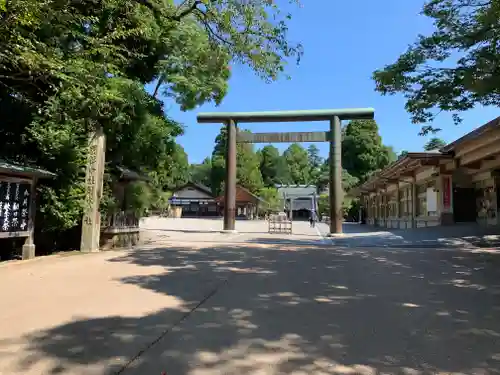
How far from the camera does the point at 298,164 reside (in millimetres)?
85125

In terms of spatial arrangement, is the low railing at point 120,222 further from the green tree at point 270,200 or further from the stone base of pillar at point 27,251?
the green tree at point 270,200

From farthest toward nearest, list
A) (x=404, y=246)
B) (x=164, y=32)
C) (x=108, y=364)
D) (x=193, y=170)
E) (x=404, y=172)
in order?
(x=193, y=170), (x=404, y=172), (x=404, y=246), (x=164, y=32), (x=108, y=364)

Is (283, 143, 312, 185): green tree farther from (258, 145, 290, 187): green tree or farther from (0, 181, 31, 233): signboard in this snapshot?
(0, 181, 31, 233): signboard

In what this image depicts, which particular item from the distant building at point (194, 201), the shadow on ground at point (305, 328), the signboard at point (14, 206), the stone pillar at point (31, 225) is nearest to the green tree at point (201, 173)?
the distant building at point (194, 201)

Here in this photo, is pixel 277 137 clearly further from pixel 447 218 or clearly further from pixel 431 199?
pixel 447 218

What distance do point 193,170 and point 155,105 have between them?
64.2m

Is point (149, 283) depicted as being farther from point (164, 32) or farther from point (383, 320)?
point (164, 32)

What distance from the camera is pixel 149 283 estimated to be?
23.0 feet

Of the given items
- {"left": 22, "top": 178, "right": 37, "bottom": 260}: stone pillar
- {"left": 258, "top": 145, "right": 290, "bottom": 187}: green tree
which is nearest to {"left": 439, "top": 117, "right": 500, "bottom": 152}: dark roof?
{"left": 22, "top": 178, "right": 37, "bottom": 260}: stone pillar

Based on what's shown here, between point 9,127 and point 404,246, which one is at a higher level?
point 9,127

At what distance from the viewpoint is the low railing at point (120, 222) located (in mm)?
13328

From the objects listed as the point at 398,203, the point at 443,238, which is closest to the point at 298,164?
the point at 398,203

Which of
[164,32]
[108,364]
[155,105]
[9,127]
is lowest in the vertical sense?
[108,364]

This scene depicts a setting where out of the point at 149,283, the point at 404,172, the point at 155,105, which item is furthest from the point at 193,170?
the point at 149,283
